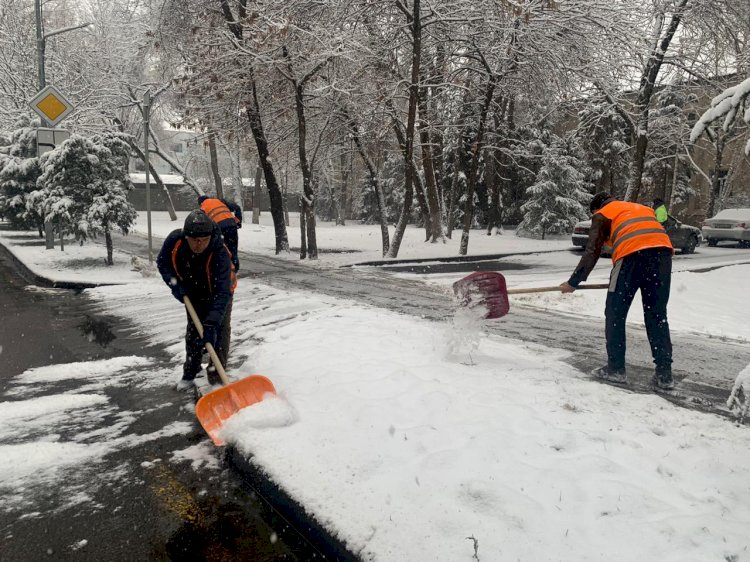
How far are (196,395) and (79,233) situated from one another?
945 cm

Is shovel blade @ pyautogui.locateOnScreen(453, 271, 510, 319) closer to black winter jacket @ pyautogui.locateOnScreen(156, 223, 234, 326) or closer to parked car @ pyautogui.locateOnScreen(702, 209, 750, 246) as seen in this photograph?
black winter jacket @ pyautogui.locateOnScreen(156, 223, 234, 326)

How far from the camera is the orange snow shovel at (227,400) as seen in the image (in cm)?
380

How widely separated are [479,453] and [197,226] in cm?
264

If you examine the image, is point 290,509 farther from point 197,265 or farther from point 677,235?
point 677,235

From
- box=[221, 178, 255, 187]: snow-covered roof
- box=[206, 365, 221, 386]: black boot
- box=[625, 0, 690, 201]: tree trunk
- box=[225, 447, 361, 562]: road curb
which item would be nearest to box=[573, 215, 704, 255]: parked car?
box=[625, 0, 690, 201]: tree trunk

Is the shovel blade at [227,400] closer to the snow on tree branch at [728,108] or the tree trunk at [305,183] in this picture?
the snow on tree branch at [728,108]

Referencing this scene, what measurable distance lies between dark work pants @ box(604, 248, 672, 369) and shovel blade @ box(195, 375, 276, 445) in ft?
9.64

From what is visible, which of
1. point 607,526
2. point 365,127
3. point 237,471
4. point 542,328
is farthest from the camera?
point 365,127

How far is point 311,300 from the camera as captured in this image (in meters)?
9.02

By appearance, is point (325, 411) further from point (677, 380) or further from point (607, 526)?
point (677, 380)

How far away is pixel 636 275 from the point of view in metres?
4.66

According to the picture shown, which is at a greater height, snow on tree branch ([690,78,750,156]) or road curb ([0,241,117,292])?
snow on tree branch ([690,78,750,156])

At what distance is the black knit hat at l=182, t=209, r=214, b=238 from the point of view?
4223 mm

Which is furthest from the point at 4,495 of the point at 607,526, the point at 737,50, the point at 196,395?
the point at 737,50
